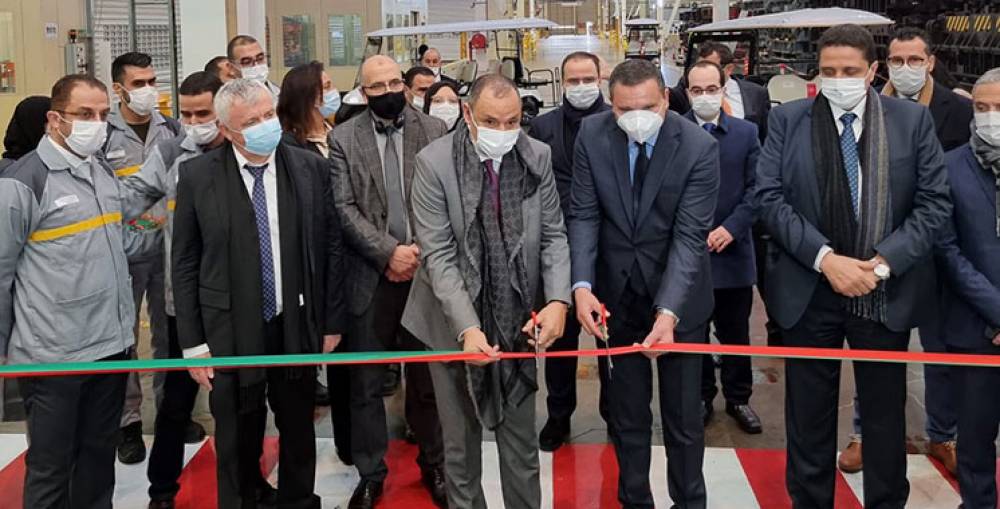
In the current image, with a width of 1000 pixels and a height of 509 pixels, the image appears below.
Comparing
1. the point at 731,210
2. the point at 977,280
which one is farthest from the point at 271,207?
the point at 977,280

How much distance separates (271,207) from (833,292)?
1.92 metres

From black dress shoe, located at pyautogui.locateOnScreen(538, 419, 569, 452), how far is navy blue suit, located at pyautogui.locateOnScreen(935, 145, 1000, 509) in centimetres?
172

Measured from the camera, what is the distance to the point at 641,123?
3396 mm

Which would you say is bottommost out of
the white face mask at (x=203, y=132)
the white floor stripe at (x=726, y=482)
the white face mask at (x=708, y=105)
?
the white floor stripe at (x=726, y=482)

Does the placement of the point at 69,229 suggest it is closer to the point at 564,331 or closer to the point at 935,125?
the point at 564,331

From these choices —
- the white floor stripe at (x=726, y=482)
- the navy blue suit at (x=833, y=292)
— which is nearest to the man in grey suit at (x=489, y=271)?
the navy blue suit at (x=833, y=292)

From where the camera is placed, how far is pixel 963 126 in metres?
4.50

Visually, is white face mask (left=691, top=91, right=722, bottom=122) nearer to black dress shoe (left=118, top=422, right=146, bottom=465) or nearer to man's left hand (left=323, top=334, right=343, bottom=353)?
man's left hand (left=323, top=334, right=343, bottom=353)

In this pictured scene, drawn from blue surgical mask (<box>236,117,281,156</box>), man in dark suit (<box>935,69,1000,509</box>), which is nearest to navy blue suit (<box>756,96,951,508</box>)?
man in dark suit (<box>935,69,1000,509</box>)

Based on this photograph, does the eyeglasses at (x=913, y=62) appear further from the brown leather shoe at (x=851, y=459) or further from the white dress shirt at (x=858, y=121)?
the brown leather shoe at (x=851, y=459)

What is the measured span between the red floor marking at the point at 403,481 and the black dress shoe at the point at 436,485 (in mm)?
23

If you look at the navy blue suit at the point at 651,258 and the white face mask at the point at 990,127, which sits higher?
the white face mask at the point at 990,127

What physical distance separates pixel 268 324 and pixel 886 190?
2.11 m

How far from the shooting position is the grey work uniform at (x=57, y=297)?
3195mm
